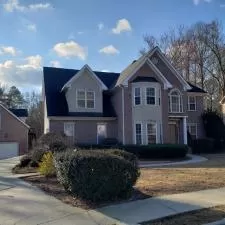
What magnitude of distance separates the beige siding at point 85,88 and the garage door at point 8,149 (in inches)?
394

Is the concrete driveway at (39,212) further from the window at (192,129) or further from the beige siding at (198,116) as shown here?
the beige siding at (198,116)

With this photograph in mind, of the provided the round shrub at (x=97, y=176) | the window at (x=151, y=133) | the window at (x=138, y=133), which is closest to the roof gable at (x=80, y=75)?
the window at (x=138, y=133)

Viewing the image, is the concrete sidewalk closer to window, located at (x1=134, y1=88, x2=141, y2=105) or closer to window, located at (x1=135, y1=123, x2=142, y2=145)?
window, located at (x1=135, y1=123, x2=142, y2=145)

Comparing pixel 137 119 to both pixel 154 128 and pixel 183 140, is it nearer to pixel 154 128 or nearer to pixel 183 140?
pixel 154 128

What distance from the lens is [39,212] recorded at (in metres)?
10.1

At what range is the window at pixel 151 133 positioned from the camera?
32.6 meters

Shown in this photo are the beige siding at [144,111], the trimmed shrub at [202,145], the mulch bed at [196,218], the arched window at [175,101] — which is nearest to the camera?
the mulch bed at [196,218]

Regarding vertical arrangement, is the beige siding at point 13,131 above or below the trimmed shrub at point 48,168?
above

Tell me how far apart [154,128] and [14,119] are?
15792 mm

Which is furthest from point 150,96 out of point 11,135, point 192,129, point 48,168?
point 48,168

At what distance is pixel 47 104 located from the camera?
108ft

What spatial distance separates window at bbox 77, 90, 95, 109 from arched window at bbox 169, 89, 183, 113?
22.7 feet

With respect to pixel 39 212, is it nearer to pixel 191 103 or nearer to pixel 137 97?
pixel 137 97

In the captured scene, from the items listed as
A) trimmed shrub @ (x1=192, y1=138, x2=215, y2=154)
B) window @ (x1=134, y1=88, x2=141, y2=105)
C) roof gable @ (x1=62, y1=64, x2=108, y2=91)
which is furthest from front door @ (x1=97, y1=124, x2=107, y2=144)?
trimmed shrub @ (x1=192, y1=138, x2=215, y2=154)
